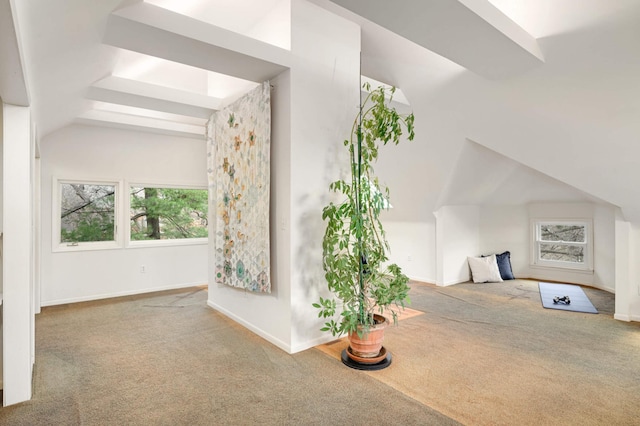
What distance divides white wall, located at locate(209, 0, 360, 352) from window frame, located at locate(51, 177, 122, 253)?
9.84ft

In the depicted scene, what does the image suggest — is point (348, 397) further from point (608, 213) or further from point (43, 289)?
point (608, 213)

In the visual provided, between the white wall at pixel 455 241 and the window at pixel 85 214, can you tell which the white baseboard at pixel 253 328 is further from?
the white wall at pixel 455 241

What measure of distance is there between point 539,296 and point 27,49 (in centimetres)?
583

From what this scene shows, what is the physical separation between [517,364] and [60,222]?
5.44 m

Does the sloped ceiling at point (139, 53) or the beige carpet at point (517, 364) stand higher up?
the sloped ceiling at point (139, 53)

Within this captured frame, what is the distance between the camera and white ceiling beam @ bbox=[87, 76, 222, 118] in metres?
3.34

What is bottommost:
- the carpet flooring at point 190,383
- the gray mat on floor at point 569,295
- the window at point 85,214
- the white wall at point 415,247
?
the carpet flooring at point 190,383

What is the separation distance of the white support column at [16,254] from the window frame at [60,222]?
8.99ft

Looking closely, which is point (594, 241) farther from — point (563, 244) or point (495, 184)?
point (495, 184)

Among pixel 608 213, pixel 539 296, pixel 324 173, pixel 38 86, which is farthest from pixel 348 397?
pixel 608 213

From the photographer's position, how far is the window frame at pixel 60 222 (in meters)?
4.48

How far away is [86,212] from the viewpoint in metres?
4.81

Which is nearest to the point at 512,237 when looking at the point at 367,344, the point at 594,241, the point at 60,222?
the point at 594,241

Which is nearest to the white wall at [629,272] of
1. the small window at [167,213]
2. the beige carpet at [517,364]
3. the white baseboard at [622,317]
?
the white baseboard at [622,317]
